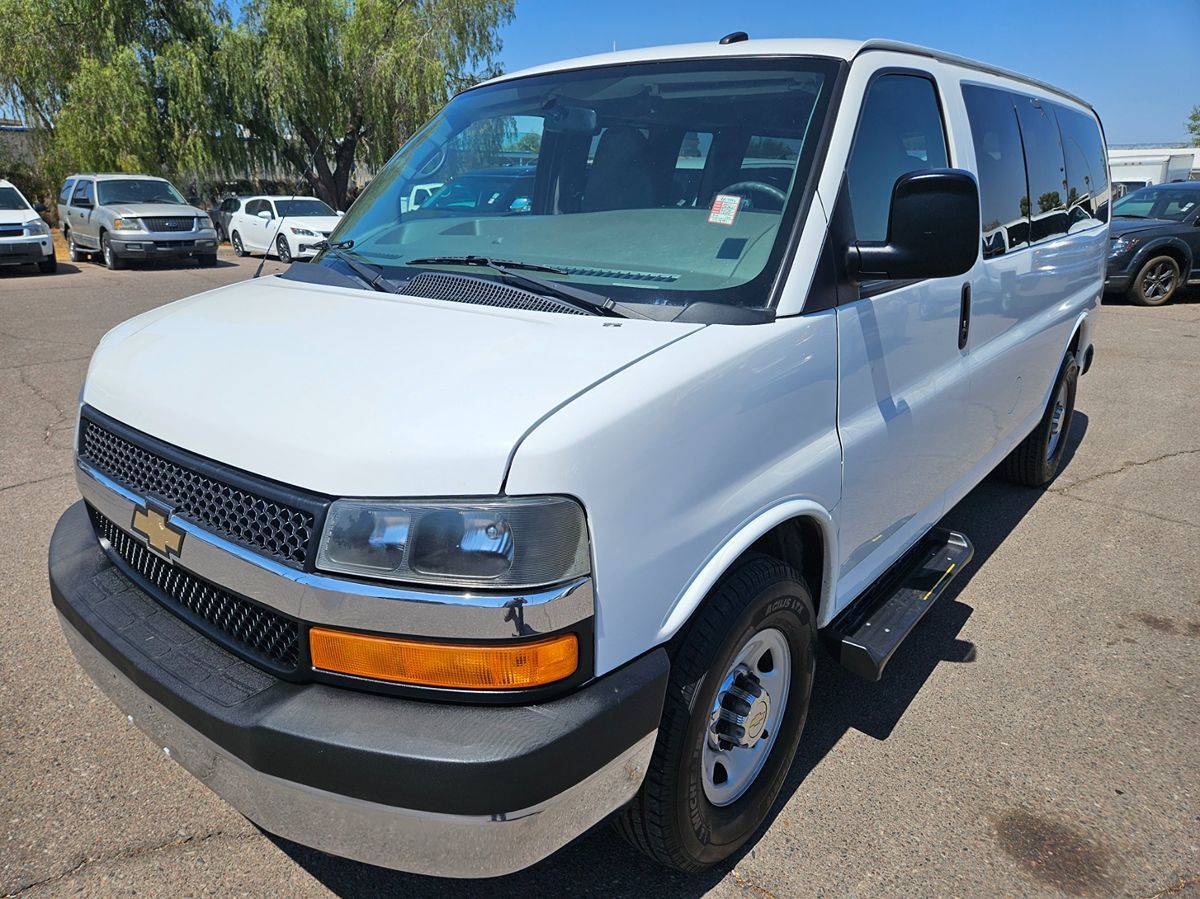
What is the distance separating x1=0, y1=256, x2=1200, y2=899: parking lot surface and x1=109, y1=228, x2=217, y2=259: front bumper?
14.7 metres

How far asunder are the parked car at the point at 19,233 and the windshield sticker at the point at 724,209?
1748 cm

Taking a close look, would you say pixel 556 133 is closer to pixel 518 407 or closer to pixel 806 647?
pixel 518 407

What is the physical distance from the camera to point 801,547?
260 centimetres

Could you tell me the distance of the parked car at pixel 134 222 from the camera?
17.8 m

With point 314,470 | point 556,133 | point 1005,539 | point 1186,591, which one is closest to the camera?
point 314,470

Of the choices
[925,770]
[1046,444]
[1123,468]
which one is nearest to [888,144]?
[925,770]

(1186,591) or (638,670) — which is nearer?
(638,670)

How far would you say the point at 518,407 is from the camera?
6.02 feet

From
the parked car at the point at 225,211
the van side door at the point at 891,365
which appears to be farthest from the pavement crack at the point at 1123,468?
the parked car at the point at 225,211

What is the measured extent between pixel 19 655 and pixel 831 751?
302 centimetres

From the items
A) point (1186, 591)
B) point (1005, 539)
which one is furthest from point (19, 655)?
point (1186, 591)

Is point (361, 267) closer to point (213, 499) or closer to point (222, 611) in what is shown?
point (213, 499)

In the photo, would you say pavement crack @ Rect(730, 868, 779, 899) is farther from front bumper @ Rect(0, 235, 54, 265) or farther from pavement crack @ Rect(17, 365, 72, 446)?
front bumper @ Rect(0, 235, 54, 265)

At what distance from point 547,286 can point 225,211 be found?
24.9 metres
